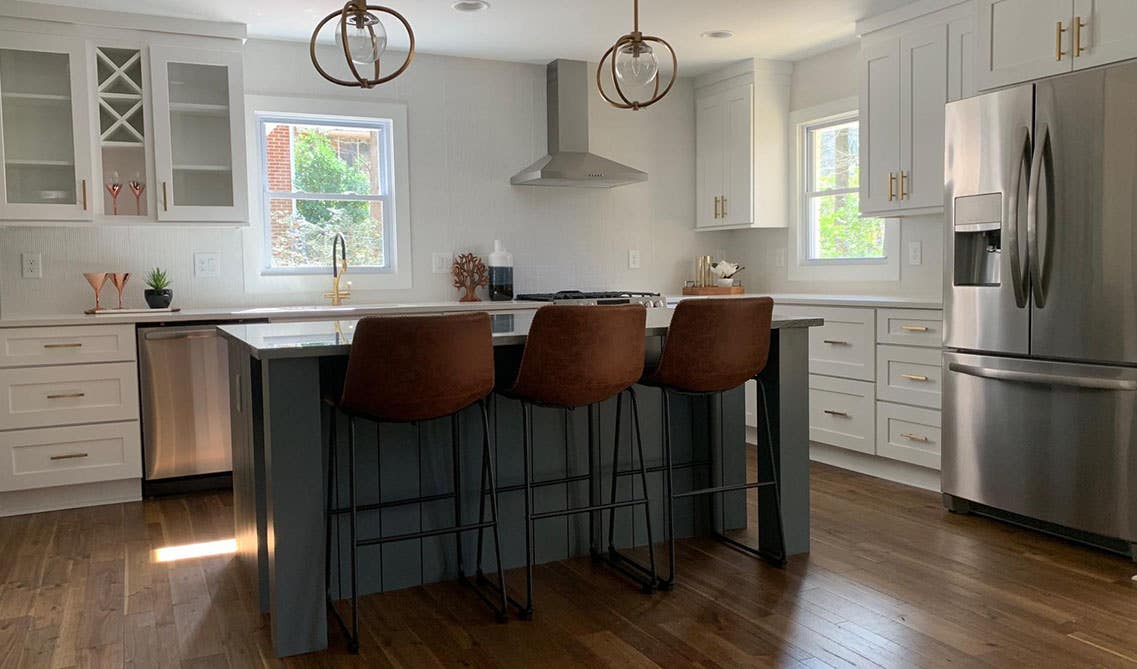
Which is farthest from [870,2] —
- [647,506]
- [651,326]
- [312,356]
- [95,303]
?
[95,303]

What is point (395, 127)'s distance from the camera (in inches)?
206

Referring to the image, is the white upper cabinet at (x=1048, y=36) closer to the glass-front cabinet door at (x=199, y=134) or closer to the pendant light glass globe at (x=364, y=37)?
the pendant light glass globe at (x=364, y=37)

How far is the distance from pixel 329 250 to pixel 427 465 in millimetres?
2549

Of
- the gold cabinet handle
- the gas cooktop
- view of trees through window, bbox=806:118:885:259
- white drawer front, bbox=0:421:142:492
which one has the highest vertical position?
view of trees through window, bbox=806:118:885:259

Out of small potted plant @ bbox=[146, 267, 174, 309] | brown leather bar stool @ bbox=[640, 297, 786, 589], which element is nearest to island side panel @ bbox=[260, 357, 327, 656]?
brown leather bar stool @ bbox=[640, 297, 786, 589]

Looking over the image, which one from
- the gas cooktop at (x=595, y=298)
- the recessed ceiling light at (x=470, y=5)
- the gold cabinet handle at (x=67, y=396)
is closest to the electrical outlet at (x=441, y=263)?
the gas cooktop at (x=595, y=298)

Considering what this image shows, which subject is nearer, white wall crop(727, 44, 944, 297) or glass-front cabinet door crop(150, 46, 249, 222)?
glass-front cabinet door crop(150, 46, 249, 222)

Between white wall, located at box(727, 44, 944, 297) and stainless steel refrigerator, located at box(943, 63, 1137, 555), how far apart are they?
2.92 ft

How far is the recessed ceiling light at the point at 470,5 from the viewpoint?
4263 mm

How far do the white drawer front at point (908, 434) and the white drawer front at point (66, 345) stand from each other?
11.8 feet

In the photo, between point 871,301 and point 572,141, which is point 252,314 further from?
point 871,301

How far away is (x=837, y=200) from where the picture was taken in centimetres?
546

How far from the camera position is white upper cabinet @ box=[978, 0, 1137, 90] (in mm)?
3180

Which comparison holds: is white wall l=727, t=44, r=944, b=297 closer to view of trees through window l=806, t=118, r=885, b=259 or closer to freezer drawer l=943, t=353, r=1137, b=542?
view of trees through window l=806, t=118, r=885, b=259
